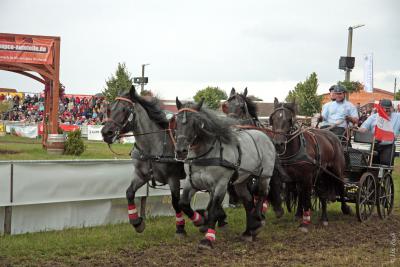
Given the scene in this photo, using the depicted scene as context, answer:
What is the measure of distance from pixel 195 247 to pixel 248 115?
3.01 m

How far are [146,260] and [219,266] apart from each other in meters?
0.85

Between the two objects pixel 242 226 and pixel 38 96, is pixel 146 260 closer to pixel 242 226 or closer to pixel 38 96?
pixel 242 226

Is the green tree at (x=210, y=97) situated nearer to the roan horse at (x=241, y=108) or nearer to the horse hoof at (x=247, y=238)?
the roan horse at (x=241, y=108)

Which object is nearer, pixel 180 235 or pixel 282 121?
pixel 180 235

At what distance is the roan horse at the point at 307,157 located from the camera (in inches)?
344

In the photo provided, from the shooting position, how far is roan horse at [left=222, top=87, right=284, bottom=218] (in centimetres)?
889

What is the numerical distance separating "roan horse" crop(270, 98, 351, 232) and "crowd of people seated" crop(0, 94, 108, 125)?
939 inches

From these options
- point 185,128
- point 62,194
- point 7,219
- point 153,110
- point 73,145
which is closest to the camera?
point 185,128

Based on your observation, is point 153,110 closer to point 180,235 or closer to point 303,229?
point 180,235

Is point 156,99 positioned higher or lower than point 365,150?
higher

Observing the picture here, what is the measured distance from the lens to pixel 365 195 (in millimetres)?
9984

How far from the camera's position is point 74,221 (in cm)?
836

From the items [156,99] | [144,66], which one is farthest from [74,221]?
[144,66]

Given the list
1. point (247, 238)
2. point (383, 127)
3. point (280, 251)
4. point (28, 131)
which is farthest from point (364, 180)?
point (28, 131)
